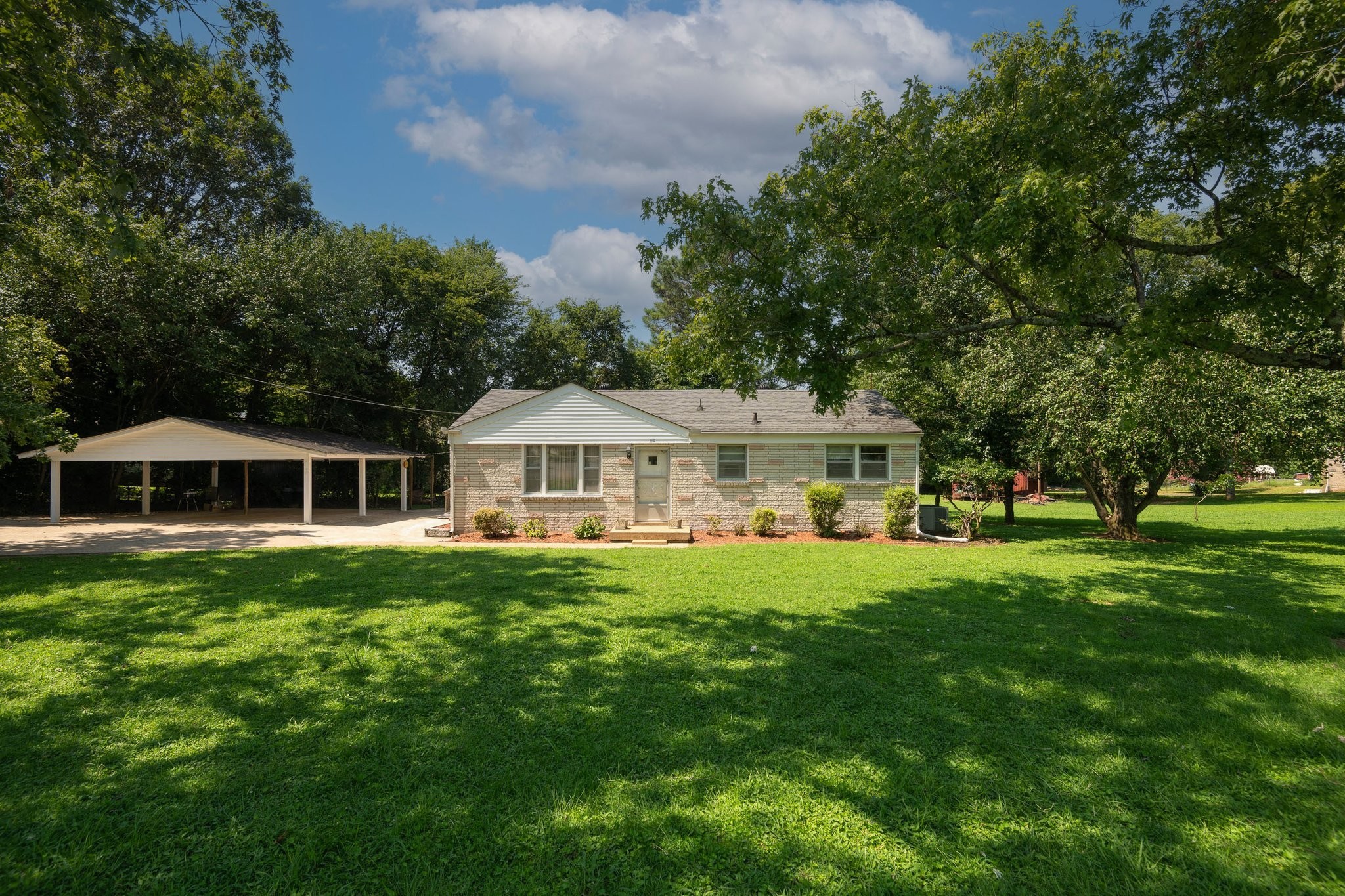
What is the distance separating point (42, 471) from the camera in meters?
22.0

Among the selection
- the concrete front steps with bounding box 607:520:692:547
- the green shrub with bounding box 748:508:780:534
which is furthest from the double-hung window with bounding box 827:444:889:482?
the concrete front steps with bounding box 607:520:692:547

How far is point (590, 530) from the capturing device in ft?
49.5

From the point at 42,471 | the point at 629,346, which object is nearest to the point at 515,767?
the point at 42,471

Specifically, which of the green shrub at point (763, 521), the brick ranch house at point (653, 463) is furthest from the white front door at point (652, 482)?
the green shrub at point (763, 521)

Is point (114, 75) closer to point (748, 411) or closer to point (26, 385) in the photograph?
point (26, 385)

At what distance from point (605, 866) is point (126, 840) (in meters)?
2.36

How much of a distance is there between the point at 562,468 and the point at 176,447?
40.0 feet

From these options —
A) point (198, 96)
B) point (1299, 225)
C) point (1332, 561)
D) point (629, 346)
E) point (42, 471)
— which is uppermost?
point (629, 346)

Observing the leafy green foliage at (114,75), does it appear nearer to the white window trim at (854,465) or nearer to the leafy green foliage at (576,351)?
the white window trim at (854,465)

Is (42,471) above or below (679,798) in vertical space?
above

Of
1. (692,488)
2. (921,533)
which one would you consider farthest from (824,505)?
Result: (692,488)

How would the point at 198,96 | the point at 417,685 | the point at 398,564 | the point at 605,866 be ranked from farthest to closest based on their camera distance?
the point at 398,564
the point at 198,96
the point at 417,685
the point at 605,866

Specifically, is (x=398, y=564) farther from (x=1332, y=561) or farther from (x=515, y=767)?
(x=1332, y=561)

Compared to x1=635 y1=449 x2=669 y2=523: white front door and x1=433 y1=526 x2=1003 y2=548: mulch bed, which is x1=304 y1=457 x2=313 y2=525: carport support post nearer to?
x1=433 y1=526 x2=1003 y2=548: mulch bed
